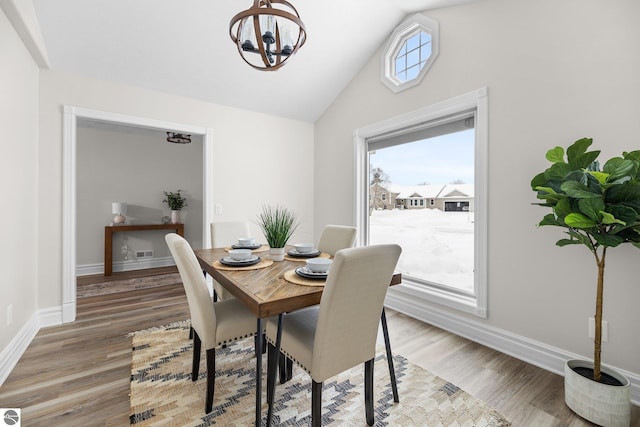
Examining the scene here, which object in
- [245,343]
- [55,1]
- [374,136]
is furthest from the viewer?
[374,136]

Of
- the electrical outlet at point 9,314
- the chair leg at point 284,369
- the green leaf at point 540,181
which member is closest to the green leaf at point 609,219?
the green leaf at point 540,181

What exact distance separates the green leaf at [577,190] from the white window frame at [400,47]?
1.79 meters

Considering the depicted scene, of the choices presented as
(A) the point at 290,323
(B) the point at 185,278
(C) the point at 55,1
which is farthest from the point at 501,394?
(C) the point at 55,1

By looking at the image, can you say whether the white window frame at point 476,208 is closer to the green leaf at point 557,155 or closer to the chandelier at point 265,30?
the green leaf at point 557,155

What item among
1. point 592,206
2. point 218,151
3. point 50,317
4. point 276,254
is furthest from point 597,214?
point 50,317

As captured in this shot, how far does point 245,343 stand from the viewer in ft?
7.91

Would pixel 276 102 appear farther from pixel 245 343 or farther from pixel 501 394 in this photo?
pixel 501 394

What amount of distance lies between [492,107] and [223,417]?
280cm

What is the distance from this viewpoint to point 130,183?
5.11 meters

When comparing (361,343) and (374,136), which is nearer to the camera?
(361,343)

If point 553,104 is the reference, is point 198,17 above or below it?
above

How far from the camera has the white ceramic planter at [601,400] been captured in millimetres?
1499

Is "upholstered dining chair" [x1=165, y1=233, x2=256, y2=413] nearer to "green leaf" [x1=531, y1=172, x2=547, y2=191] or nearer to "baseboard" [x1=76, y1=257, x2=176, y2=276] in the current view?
"green leaf" [x1=531, y1=172, x2=547, y2=191]

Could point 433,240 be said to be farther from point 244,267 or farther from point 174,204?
point 174,204
